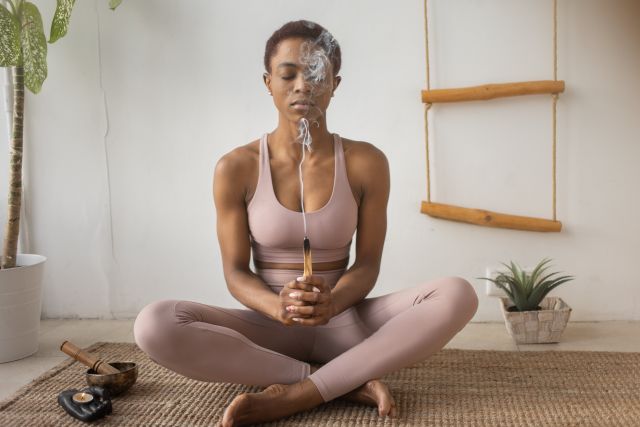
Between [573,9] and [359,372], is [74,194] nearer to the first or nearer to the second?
[359,372]

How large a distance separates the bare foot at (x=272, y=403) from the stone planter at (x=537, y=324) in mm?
1009

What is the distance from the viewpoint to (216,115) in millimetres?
3088

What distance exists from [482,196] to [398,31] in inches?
28.3

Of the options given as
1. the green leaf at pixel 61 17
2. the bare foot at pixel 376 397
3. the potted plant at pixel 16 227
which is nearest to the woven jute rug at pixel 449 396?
the bare foot at pixel 376 397

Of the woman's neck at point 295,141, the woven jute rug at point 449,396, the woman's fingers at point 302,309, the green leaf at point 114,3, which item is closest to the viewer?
the woman's fingers at point 302,309

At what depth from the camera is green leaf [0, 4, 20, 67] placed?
2.49 meters

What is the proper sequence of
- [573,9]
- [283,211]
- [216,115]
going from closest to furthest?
[283,211], [573,9], [216,115]

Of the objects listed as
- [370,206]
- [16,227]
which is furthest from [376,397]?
[16,227]

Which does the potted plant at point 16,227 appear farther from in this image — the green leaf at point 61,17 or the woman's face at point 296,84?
the woman's face at point 296,84

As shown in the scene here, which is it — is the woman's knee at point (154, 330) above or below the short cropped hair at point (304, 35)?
below

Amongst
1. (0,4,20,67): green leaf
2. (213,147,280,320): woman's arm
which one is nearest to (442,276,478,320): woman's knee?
(213,147,280,320): woman's arm

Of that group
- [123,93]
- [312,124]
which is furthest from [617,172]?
[123,93]

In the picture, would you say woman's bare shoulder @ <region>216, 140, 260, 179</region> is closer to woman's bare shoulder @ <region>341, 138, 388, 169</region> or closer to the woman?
the woman

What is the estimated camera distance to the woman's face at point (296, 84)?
6.66 ft
